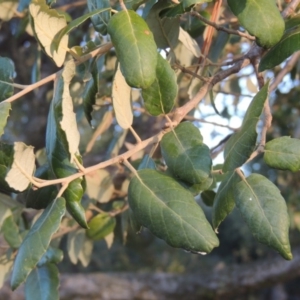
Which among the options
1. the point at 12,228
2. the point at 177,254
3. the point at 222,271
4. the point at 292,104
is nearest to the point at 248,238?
the point at 177,254

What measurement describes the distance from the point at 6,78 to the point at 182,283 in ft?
5.84

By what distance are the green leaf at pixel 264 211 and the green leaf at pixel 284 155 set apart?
0.07 ft

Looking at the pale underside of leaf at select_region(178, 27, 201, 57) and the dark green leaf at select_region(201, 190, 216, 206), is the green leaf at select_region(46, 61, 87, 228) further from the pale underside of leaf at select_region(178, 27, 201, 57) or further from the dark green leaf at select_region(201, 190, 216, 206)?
the dark green leaf at select_region(201, 190, 216, 206)

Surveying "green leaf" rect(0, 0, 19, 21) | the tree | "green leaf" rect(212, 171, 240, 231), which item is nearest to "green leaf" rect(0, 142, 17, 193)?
the tree

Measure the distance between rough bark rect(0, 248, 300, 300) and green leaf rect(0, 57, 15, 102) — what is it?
59.9 inches

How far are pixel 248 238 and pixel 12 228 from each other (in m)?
3.49

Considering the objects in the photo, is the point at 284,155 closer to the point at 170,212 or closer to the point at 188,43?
the point at 170,212

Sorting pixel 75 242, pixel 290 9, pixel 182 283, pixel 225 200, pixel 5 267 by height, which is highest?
pixel 290 9

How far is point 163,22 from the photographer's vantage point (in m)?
0.65

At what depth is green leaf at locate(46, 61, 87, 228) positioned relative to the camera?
461 mm

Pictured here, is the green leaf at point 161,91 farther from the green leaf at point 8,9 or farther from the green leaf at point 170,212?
the green leaf at point 8,9

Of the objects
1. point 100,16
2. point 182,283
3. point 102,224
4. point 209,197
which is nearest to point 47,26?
point 100,16

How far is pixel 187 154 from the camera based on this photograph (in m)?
0.51

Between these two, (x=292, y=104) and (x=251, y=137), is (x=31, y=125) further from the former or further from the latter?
(x=251, y=137)
